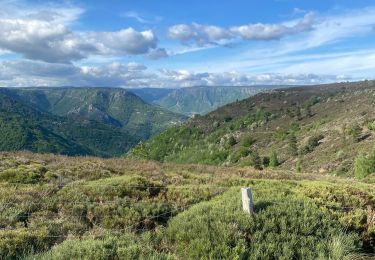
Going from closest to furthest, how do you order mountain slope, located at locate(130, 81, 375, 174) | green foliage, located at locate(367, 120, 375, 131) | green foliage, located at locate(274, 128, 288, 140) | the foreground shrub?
the foreground shrub
mountain slope, located at locate(130, 81, 375, 174)
green foliage, located at locate(367, 120, 375, 131)
green foliage, located at locate(274, 128, 288, 140)

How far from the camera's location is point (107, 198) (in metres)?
12.9

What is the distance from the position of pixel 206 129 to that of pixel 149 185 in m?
144

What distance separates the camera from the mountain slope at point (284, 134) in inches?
2276

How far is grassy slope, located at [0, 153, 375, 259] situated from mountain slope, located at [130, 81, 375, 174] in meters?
35.0

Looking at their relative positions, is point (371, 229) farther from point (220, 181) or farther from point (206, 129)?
point (206, 129)

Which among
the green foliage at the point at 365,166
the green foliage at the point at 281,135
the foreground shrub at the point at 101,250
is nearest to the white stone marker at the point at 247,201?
the foreground shrub at the point at 101,250

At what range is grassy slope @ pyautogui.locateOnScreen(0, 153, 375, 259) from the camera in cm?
886

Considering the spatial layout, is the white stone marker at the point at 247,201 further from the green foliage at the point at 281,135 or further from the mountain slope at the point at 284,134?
the green foliage at the point at 281,135

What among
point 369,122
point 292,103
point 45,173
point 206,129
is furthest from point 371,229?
point 206,129

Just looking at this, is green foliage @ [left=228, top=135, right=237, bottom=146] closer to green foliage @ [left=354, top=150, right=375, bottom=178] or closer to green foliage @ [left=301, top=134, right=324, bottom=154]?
green foliage @ [left=301, top=134, right=324, bottom=154]

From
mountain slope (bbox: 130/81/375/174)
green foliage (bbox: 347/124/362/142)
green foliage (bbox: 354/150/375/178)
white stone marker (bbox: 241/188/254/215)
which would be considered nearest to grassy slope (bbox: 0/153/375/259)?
white stone marker (bbox: 241/188/254/215)

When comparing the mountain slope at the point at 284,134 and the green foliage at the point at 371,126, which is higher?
the green foliage at the point at 371,126

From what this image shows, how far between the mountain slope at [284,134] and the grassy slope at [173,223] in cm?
3503

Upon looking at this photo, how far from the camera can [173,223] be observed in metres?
10.7
